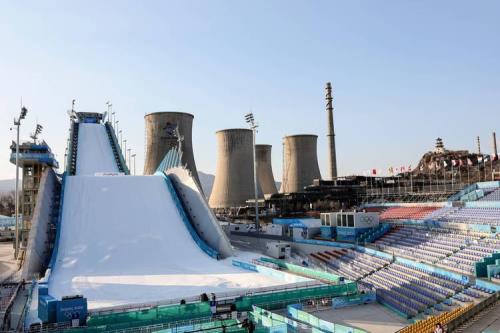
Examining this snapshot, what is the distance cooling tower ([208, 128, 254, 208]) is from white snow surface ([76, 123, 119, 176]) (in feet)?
38.0

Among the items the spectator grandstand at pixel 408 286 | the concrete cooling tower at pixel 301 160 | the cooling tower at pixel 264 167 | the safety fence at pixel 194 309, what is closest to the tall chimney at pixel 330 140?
the concrete cooling tower at pixel 301 160

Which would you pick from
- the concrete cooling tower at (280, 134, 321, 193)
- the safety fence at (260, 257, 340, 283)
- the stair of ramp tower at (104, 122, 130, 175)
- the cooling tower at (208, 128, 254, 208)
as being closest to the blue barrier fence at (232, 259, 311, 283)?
the safety fence at (260, 257, 340, 283)

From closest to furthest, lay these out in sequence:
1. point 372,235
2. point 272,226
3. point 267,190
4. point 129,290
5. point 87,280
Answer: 1. point 129,290
2. point 87,280
3. point 372,235
4. point 272,226
5. point 267,190

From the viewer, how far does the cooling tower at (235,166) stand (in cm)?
4681

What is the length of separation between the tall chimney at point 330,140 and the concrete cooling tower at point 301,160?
4336mm

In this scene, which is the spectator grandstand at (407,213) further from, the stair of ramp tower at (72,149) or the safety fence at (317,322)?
the stair of ramp tower at (72,149)

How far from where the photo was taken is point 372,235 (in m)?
25.8

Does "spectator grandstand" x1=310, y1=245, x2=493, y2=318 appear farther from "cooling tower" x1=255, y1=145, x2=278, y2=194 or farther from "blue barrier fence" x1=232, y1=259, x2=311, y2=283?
"cooling tower" x1=255, y1=145, x2=278, y2=194

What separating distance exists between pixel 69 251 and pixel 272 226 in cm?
1494

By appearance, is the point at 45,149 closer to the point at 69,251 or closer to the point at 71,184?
the point at 71,184

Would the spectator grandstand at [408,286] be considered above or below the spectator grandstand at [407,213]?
below

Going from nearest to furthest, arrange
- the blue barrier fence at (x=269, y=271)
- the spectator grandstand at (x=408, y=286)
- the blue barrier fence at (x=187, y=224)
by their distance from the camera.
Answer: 1. the spectator grandstand at (x=408, y=286)
2. the blue barrier fence at (x=269, y=271)
3. the blue barrier fence at (x=187, y=224)

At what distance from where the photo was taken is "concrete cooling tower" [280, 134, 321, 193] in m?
51.1

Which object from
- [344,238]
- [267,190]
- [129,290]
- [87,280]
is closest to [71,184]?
[87,280]
